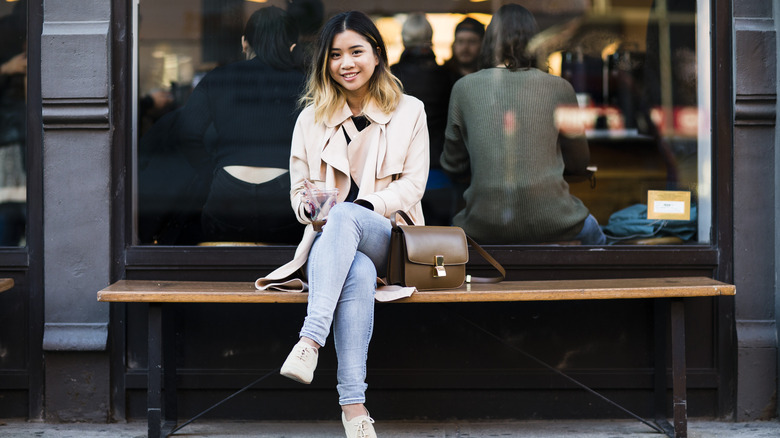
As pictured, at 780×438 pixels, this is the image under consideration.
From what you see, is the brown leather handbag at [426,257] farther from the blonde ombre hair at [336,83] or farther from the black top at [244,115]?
the black top at [244,115]

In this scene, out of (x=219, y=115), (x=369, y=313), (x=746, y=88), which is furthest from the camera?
(x=219, y=115)

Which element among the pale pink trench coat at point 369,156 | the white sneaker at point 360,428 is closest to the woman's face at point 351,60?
the pale pink trench coat at point 369,156

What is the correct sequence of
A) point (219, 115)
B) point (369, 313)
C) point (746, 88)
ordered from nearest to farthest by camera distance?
point (369, 313)
point (746, 88)
point (219, 115)

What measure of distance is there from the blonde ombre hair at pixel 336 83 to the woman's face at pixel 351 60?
2cm

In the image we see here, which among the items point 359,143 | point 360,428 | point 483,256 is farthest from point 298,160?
point 360,428

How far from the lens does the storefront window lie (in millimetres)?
4641

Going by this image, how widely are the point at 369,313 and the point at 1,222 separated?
7.08ft

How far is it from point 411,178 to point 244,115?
1.07 m

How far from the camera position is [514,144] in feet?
15.2

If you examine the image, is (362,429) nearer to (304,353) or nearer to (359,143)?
(304,353)

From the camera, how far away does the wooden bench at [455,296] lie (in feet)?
12.4

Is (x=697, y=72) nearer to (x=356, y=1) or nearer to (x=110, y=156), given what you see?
(x=356, y=1)

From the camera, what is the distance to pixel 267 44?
4676 mm

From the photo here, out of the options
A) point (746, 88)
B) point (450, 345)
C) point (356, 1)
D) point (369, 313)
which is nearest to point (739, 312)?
point (746, 88)
